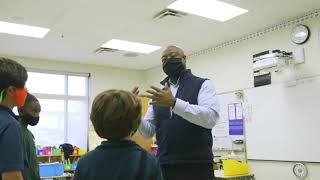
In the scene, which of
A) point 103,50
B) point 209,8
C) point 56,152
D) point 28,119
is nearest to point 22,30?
point 103,50

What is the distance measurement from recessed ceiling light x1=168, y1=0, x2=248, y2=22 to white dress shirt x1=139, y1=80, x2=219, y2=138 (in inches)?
85.2

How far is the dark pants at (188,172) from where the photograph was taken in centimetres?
189

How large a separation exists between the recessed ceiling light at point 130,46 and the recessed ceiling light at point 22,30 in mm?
1123

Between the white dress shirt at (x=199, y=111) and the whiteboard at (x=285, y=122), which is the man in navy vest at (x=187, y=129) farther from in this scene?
the whiteboard at (x=285, y=122)

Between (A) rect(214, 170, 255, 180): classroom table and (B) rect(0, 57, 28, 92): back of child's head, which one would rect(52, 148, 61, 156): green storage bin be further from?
(B) rect(0, 57, 28, 92): back of child's head

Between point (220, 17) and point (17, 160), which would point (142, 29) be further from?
point (17, 160)

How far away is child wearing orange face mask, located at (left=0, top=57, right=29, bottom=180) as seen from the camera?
1368 millimetres

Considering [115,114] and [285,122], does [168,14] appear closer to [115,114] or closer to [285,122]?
[285,122]

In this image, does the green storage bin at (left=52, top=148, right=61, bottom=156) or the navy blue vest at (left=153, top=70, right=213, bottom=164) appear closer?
the navy blue vest at (left=153, top=70, right=213, bottom=164)

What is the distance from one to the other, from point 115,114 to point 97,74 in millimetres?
6499

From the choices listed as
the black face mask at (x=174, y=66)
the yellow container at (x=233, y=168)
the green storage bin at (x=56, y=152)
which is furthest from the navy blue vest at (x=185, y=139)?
the green storage bin at (x=56, y=152)

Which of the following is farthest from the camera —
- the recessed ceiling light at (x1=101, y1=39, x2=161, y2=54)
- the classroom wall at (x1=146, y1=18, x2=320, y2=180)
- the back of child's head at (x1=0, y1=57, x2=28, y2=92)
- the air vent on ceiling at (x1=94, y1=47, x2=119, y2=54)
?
the air vent on ceiling at (x1=94, y1=47, x2=119, y2=54)

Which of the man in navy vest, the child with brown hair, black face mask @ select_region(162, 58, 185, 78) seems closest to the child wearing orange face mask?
the child with brown hair

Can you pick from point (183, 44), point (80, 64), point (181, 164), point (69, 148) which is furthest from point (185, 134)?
point (80, 64)
